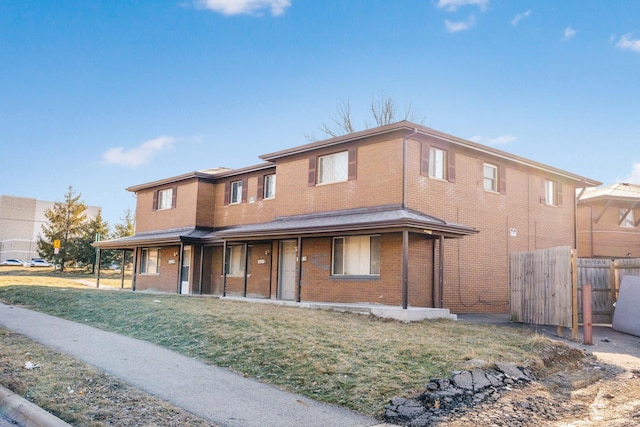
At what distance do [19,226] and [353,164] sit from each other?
7905 centimetres

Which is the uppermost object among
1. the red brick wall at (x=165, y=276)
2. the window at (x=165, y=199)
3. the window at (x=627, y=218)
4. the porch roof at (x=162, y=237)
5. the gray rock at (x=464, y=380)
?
the window at (x=165, y=199)

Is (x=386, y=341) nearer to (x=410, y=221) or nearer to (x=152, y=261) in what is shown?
(x=410, y=221)

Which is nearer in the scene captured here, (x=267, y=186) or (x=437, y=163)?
(x=437, y=163)

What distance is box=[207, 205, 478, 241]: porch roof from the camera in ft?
51.6

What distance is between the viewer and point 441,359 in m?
9.43

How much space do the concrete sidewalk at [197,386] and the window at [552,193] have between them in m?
18.0

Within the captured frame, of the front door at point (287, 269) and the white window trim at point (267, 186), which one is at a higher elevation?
the white window trim at point (267, 186)

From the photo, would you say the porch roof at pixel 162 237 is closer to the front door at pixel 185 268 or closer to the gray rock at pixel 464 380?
the front door at pixel 185 268

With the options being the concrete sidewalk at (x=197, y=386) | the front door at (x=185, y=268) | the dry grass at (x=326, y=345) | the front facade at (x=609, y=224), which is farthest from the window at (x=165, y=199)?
the front facade at (x=609, y=224)

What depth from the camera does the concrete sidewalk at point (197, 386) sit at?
6918 millimetres

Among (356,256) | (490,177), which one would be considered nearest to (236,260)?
(356,256)

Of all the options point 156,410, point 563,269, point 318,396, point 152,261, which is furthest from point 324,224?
point 152,261

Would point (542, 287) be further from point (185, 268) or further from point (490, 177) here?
point (185, 268)

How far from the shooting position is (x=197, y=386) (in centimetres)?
812
